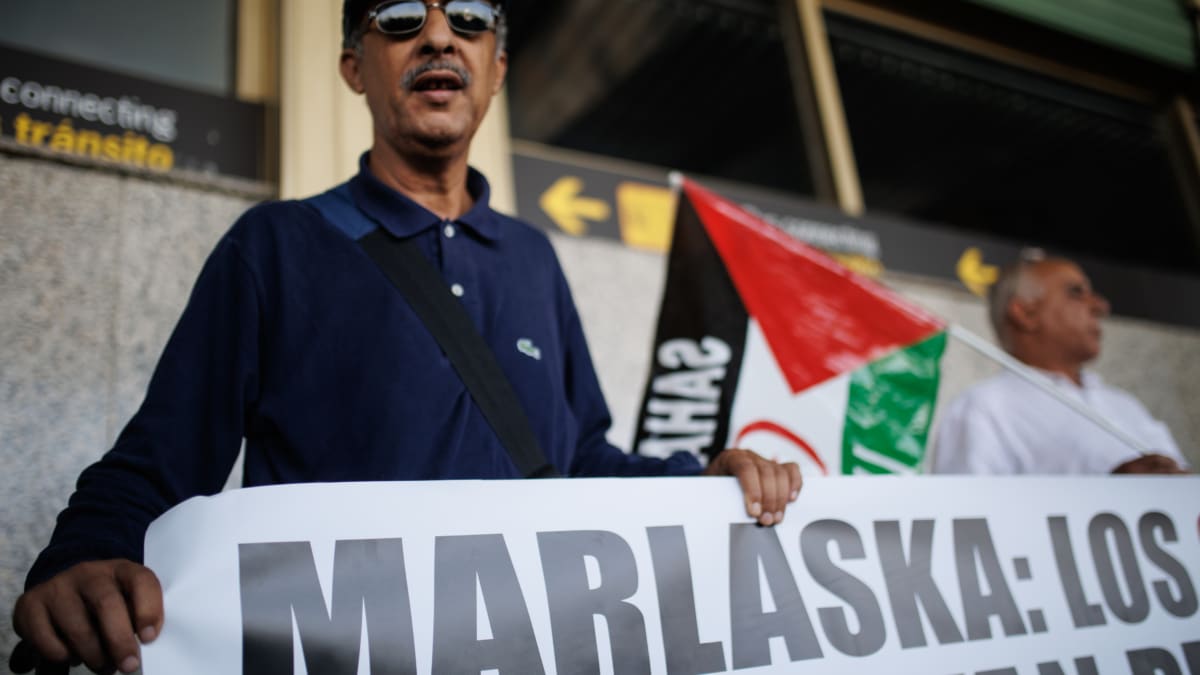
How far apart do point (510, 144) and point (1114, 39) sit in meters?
3.89

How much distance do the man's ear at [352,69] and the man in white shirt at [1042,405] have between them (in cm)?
216

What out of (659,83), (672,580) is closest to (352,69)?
(672,580)

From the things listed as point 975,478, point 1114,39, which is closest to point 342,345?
point 975,478

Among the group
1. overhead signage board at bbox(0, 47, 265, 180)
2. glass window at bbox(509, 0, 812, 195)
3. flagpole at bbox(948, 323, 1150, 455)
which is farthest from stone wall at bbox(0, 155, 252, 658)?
glass window at bbox(509, 0, 812, 195)

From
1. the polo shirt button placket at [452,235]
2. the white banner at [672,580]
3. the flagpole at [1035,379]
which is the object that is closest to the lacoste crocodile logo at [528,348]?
the polo shirt button placket at [452,235]

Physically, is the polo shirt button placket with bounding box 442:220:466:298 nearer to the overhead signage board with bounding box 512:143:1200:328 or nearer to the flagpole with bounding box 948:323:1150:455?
the flagpole with bounding box 948:323:1150:455

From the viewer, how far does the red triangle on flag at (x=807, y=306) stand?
2205mm

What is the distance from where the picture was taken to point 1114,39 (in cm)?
514

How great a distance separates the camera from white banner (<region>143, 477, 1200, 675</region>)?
1.08 meters

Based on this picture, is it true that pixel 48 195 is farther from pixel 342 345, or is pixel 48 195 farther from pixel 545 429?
pixel 545 429

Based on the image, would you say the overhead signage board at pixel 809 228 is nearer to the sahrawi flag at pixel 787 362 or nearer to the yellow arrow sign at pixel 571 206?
the yellow arrow sign at pixel 571 206

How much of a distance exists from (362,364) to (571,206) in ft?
6.96

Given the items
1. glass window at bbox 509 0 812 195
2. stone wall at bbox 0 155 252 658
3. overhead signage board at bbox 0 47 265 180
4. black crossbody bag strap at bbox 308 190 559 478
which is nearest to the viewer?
black crossbody bag strap at bbox 308 190 559 478

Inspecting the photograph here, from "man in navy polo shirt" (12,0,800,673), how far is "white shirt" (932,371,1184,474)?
1.64 m
